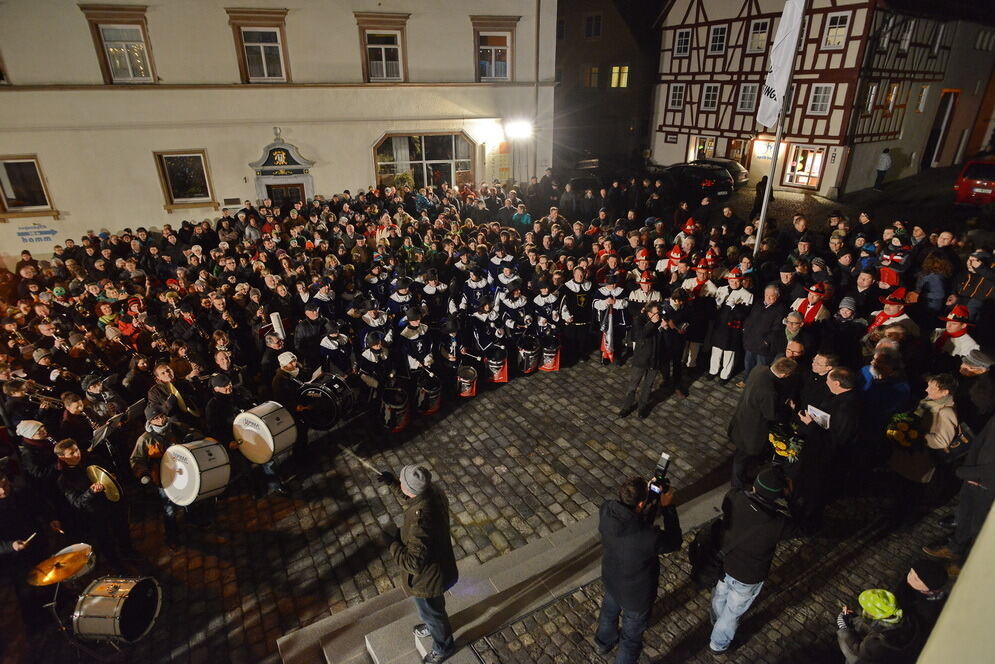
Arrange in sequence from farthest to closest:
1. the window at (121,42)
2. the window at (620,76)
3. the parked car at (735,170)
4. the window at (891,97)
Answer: the window at (620,76) → the parked car at (735,170) → the window at (891,97) → the window at (121,42)

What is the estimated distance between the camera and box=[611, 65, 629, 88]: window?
32.7 m

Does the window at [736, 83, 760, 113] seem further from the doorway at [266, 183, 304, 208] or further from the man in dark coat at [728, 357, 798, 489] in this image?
the man in dark coat at [728, 357, 798, 489]

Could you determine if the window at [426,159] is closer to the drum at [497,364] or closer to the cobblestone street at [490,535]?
the drum at [497,364]

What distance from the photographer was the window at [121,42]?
1638cm

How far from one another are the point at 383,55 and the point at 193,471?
1793cm

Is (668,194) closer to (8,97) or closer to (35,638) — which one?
(35,638)

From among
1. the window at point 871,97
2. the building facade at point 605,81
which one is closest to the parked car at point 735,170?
the window at point 871,97

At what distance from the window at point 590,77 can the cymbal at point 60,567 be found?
3666cm

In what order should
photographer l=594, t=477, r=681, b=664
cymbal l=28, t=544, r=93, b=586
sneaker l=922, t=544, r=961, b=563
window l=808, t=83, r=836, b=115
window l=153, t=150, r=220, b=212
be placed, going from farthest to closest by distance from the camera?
1. window l=808, t=83, r=836, b=115
2. window l=153, t=150, r=220, b=212
3. sneaker l=922, t=544, r=961, b=563
4. cymbal l=28, t=544, r=93, b=586
5. photographer l=594, t=477, r=681, b=664

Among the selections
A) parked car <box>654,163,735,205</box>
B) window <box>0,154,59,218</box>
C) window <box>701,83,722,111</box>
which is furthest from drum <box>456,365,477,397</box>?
window <box>701,83,722,111</box>

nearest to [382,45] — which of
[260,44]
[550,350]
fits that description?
[260,44]

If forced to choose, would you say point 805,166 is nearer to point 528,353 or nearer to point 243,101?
point 528,353

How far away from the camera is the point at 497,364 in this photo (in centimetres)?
938

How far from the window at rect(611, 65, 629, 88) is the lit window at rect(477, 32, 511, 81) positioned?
1491cm
